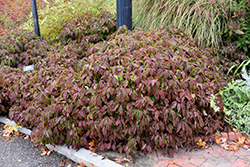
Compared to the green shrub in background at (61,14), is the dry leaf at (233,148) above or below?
below

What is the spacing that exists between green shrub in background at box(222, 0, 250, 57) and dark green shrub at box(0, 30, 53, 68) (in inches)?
140

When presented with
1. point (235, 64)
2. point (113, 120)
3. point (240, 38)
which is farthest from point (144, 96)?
point (240, 38)

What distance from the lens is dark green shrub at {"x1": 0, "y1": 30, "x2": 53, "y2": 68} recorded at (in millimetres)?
4098

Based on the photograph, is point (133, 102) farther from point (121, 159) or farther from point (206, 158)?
point (206, 158)

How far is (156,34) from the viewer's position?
303 centimetres

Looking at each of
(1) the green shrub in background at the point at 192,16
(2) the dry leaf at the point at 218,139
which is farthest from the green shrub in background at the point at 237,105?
(1) the green shrub in background at the point at 192,16

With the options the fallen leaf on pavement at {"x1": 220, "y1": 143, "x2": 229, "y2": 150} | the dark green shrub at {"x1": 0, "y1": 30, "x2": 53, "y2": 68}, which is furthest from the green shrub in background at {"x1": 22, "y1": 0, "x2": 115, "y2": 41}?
the fallen leaf on pavement at {"x1": 220, "y1": 143, "x2": 229, "y2": 150}

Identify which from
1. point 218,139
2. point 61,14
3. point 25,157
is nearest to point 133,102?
point 218,139

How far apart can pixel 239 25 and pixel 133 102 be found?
264 cm

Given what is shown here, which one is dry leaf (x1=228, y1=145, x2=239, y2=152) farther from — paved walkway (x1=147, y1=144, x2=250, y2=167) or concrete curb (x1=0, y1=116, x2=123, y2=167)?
concrete curb (x1=0, y1=116, x2=123, y2=167)

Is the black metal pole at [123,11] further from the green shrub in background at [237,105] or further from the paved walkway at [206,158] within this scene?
the paved walkway at [206,158]

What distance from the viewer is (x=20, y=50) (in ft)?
13.8

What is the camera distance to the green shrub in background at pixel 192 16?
12.0 feet

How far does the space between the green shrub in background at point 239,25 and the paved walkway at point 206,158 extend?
2.07 meters
